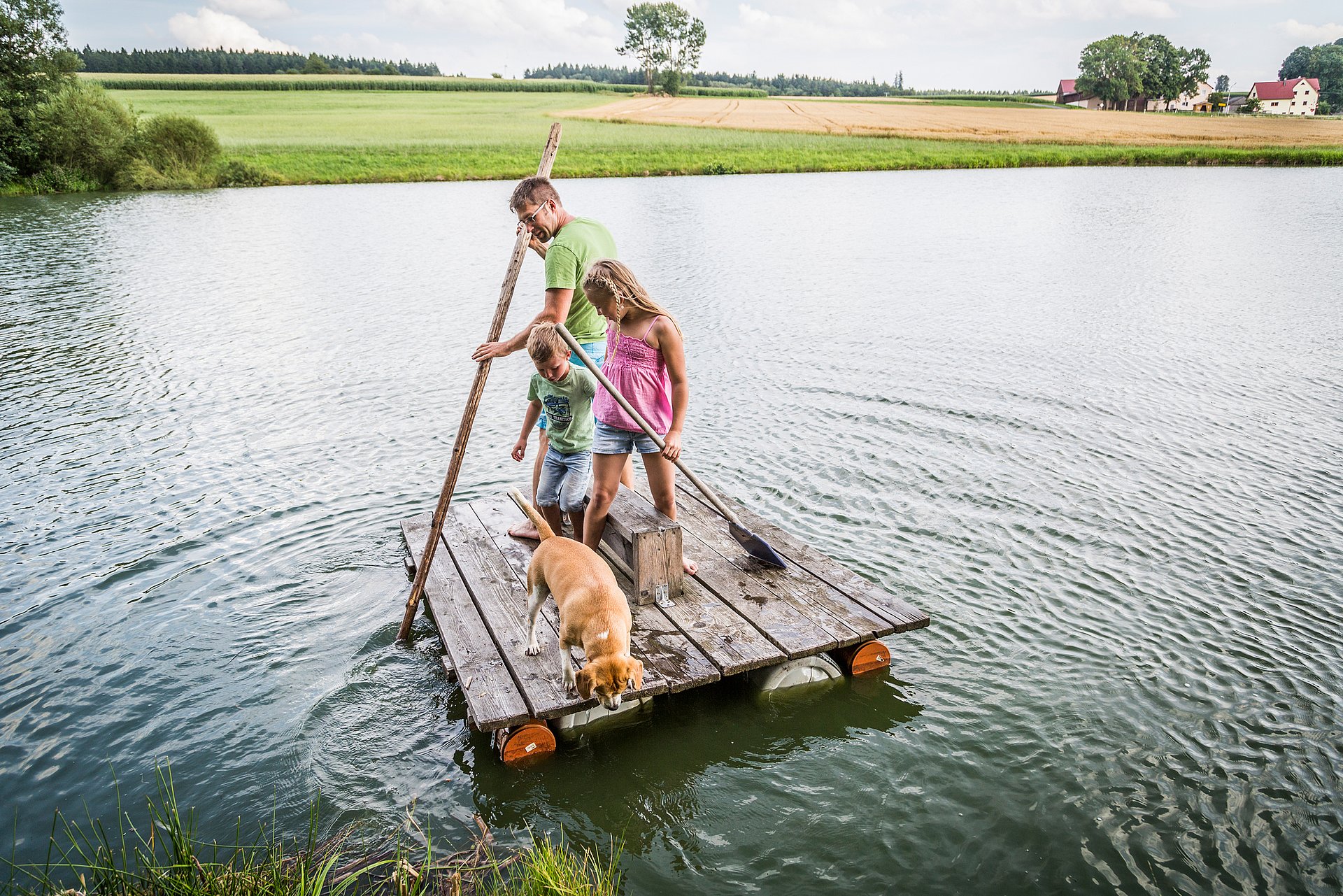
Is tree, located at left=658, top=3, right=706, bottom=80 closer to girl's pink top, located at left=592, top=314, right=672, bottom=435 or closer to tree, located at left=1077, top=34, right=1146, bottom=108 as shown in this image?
tree, located at left=1077, top=34, right=1146, bottom=108

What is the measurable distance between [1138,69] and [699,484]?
104458mm

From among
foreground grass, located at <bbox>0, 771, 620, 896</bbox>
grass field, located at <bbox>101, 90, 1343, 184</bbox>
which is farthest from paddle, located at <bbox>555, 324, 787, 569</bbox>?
grass field, located at <bbox>101, 90, 1343, 184</bbox>

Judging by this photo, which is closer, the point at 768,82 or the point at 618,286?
the point at 618,286

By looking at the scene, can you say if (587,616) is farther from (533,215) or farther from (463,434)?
(533,215)

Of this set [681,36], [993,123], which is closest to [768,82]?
[681,36]

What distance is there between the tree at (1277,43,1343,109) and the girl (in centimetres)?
A: 14081

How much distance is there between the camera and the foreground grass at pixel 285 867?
3.97 metres

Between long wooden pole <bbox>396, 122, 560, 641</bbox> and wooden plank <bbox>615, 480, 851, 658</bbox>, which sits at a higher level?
long wooden pole <bbox>396, 122, 560, 641</bbox>

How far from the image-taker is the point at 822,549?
787cm

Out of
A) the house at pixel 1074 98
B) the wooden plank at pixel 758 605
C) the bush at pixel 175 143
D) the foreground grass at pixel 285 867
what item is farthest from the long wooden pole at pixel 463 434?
the house at pixel 1074 98

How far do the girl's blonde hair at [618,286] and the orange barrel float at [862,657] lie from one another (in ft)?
8.52

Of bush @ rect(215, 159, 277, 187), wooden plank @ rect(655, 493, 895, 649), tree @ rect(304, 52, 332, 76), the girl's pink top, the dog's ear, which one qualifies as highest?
tree @ rect(304, 52, 332, 76)

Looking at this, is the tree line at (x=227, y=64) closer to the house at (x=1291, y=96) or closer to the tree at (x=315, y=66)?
the tree at (x=315, y=66)

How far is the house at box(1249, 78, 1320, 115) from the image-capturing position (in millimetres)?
111500
